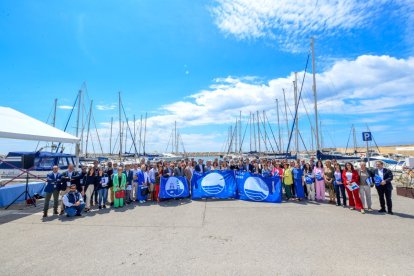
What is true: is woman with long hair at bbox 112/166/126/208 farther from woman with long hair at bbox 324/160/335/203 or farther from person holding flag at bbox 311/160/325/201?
woman with long hair at bbox 324/160/335/203

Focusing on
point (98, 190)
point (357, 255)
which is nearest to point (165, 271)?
point (357, 255)

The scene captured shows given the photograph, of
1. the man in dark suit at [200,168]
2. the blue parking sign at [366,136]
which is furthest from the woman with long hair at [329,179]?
the man in dark suit at [200,168]

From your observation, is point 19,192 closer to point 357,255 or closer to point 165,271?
point 165,271

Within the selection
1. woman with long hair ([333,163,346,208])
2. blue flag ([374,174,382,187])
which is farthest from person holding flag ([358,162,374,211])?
woman with long hair ([333,163,346,208])

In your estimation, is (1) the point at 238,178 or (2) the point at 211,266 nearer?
(2) the point at 211,266

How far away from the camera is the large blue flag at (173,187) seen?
10.4 meters

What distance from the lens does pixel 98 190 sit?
9.37 meters

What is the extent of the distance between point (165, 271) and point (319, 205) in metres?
7.42

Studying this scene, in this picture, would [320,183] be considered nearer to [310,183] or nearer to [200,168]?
[310,183]

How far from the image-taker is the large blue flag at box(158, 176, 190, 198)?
10438 mm

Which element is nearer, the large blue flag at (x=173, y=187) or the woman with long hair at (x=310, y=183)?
the woman with long hair at (x=310, y=183)

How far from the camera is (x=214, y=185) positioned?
1099 cm

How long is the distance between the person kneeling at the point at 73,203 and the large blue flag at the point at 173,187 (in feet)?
10.7

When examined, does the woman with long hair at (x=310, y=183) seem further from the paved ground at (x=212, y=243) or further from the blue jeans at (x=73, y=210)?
the blue jeans at (x=73, y=210)
